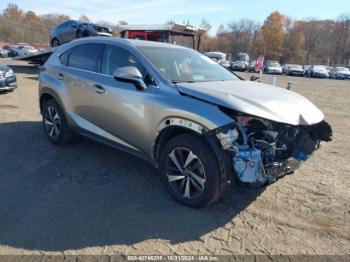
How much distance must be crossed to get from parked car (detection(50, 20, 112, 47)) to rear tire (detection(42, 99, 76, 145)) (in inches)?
418

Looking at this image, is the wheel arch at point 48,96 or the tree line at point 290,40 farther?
the tree line at point 290,40

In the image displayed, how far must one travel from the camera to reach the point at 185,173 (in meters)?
3.84

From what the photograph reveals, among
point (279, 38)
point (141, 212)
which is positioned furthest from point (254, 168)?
point (279, 38)

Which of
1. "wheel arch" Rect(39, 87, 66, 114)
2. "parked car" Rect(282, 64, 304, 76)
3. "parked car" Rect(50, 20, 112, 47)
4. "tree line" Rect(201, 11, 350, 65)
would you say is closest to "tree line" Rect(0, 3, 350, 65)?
"tree line" Rect(201, 11, 350, 65)

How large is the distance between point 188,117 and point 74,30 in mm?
14313

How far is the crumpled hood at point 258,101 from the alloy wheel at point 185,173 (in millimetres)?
658

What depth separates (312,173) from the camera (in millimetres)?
5055

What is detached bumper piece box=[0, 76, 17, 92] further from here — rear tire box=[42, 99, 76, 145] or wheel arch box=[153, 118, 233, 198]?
wheel arch box=[153, 118, 233, 198]

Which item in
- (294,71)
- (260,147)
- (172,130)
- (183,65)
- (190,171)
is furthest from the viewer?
(294,71)

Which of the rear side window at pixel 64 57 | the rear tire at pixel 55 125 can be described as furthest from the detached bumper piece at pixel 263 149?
the rear side window at pixel 64 57

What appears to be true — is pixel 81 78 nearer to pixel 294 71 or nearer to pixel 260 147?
pixel 260 147

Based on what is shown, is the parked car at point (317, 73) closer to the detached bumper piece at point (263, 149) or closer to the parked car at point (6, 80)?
the parked car at point (6, 80)

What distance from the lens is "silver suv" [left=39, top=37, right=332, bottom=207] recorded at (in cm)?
352

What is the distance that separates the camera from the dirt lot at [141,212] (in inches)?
127
